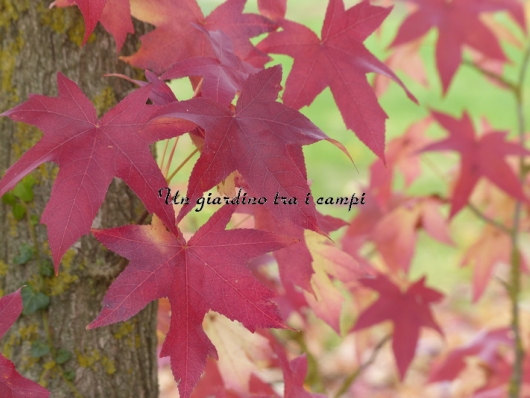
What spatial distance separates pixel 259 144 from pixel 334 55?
27 centimetres

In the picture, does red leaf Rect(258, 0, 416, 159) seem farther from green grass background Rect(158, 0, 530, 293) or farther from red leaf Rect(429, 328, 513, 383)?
green grass background Rect(158, 0, 530, 293)

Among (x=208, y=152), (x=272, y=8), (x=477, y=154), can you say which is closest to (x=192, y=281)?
(x=208, y=152)

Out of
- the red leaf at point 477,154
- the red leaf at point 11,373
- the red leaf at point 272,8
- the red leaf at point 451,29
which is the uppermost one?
the red leaf at point 451,29

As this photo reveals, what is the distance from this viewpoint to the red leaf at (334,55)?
0.77m

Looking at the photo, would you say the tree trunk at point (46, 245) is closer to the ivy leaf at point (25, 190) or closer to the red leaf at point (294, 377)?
the ivy leaf at point (25, 190)

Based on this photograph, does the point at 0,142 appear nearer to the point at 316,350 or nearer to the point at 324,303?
the point at 324,303

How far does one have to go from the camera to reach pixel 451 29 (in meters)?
1.37

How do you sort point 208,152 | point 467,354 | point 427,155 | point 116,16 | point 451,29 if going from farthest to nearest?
point 427,155, point 467,354, point 451,29, point 116,16, point 208,152

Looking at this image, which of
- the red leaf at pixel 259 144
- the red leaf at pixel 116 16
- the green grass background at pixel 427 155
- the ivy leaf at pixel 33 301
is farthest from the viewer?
the green grass background at pixel 427 155

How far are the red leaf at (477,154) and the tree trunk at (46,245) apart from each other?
787mm

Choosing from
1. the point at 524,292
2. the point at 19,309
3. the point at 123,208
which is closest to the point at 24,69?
the point at 123,208

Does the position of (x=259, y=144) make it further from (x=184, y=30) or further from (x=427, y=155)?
(x=427, y=155)

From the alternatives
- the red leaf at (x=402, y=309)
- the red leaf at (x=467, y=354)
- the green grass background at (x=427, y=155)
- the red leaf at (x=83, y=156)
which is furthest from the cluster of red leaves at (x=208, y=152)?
the green grass background at (x=427, y=155)

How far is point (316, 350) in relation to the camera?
3047 millimetres
